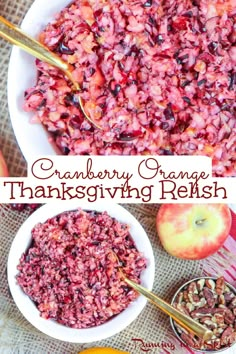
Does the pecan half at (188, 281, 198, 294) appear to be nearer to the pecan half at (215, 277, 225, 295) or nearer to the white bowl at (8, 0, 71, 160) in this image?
the pecan half at (215, 277, 225, 295)

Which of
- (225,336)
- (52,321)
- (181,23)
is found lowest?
(225,336)

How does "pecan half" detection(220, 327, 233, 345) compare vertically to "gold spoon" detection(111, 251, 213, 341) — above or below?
below

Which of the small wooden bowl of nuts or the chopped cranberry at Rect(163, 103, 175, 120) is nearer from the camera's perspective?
the chopped cranberry at Rect(163, 103, 175, 120)

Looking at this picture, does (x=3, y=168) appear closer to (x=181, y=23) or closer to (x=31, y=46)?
(x=31, y=46)

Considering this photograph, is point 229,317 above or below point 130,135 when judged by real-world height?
below

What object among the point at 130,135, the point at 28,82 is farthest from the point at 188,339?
the point at 28,82

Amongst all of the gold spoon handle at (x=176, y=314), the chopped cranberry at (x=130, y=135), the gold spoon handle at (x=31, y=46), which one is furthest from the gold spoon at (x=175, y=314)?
the gold spoon handle at (x=31, y=46)

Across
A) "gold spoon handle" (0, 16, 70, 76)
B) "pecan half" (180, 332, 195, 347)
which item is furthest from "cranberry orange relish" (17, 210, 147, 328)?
"gold spoon handle" (0, 16, 70, 76)

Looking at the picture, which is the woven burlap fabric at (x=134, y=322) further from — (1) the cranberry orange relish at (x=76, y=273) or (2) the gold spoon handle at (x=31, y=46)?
(2) the gold spoon handle at (x=31, y=46)
